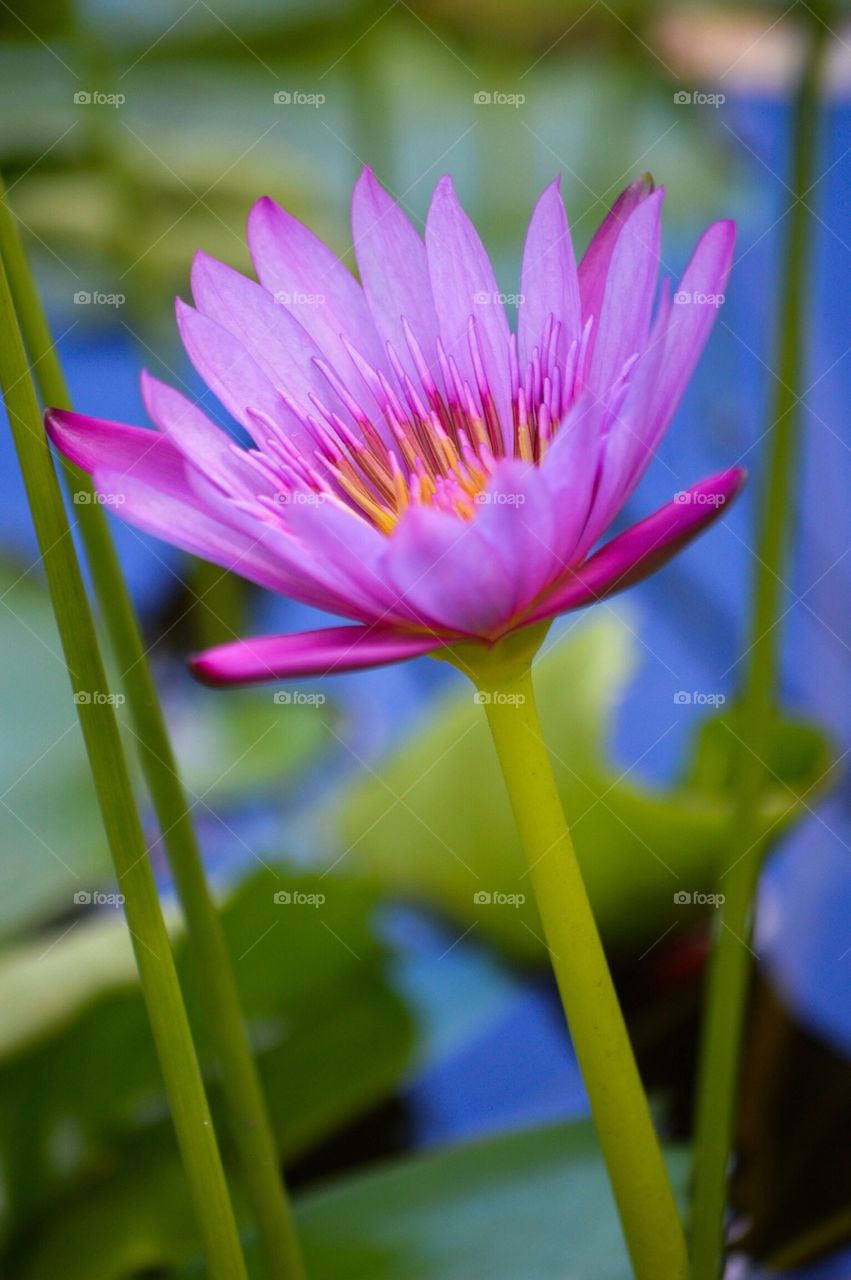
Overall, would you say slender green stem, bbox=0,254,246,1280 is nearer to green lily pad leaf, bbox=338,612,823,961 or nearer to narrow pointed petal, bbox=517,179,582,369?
narrow pointed petal, bbox=517,179,582,369

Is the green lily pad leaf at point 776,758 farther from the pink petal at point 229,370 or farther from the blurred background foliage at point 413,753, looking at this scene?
the pink petal at point 229,370

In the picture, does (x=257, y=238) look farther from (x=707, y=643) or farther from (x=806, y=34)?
(x=707, y=643)

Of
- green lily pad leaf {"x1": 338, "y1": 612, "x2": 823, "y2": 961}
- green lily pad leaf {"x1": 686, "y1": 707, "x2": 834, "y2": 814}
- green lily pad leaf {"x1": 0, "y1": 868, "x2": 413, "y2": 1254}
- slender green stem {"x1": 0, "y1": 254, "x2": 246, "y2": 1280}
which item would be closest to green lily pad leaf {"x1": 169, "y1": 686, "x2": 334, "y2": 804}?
green lily pad leaf {"x1": 338, "y1": 612, "x2": 823, "y2": 961}

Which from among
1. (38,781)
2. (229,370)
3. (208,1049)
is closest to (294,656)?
(229,370)

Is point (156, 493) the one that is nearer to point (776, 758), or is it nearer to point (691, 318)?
point (691, 318)

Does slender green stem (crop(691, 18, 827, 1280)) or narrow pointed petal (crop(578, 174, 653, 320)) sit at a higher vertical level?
narrow pointed petal (crop(578, 174, 653, 320))

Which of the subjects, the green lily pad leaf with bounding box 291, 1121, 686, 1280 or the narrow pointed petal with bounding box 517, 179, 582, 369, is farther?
the green lily pad leaf with bounding box 291, 1121, 686, 1280
